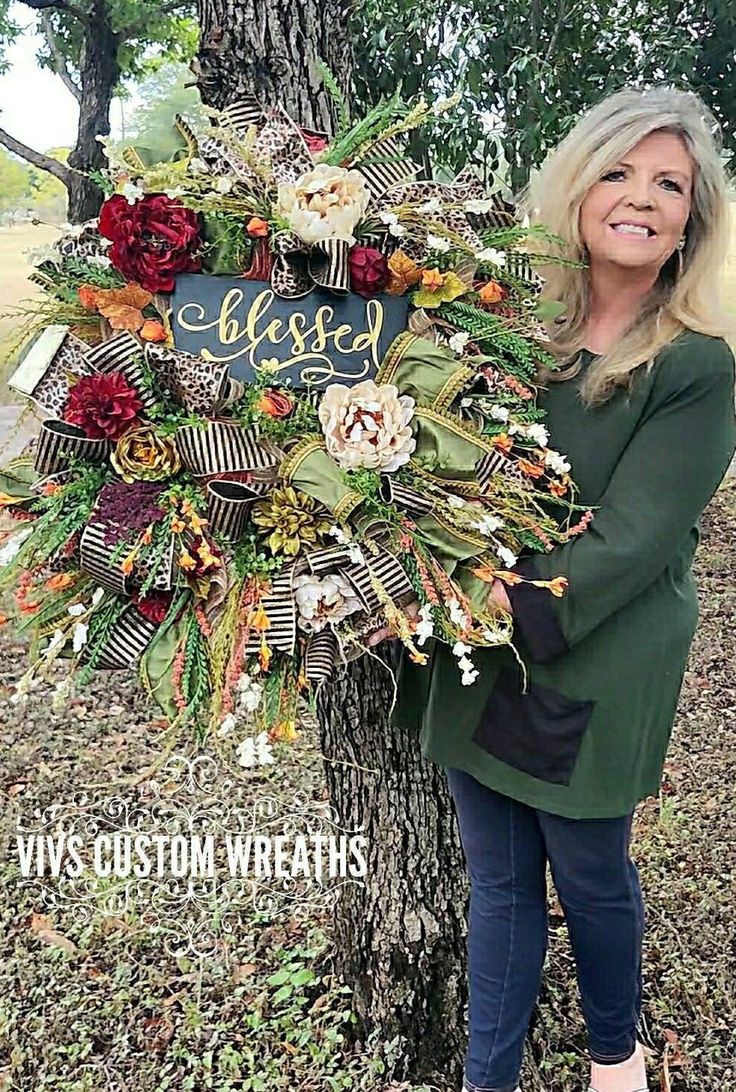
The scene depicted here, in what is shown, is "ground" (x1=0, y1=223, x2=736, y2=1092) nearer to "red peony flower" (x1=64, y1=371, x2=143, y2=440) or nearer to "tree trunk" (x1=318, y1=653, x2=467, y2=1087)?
"tree trunk" (x1=318, y1=653, x2=467, y2=1087)

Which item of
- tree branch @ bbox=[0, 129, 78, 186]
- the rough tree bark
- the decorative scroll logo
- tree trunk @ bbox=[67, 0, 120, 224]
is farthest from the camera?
tree trunk @ bbox=[67, 0, 120, 224]

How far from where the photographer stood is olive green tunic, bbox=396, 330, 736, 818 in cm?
136

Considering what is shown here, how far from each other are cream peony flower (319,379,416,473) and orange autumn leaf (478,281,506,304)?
0.21 metres

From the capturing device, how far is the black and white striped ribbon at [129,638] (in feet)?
4.16

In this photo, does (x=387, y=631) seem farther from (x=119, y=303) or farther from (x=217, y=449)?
(x=119, y=303)

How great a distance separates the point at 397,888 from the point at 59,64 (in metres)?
4.45

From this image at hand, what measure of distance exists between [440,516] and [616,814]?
0.54m

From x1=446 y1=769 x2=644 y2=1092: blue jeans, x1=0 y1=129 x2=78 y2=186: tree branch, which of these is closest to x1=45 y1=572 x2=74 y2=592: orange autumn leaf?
x1=446 y1=769 x2=644 y2=1092: blue jeans

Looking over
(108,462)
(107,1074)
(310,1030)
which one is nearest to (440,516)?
(108,462)

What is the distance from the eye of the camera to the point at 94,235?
132 cm

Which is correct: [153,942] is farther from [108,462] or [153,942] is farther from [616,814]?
[108,462]

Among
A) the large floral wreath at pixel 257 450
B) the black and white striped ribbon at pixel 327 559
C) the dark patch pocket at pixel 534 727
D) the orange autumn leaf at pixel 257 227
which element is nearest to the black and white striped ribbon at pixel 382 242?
the large floral wreath at pixel 257 450

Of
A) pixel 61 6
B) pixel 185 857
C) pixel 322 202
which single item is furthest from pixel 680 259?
pixel 61 6

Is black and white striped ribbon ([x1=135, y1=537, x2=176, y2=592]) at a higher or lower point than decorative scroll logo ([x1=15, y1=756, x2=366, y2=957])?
higher
